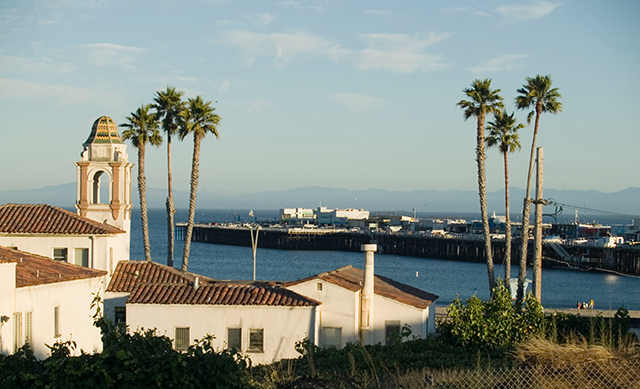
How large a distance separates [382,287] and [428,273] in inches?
2934

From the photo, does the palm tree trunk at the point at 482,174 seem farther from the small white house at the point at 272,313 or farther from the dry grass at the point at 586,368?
the dry grass at the point at 586,368

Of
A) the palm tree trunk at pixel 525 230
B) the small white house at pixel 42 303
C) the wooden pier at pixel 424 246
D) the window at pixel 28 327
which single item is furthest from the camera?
the wooden pier at pixel 424 246

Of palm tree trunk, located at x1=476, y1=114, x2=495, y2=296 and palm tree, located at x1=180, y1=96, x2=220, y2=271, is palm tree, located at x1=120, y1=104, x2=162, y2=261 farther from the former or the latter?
palm tree trunk, located at x1=476, y1=114, x2=495, y2=296

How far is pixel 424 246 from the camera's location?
5433 inches

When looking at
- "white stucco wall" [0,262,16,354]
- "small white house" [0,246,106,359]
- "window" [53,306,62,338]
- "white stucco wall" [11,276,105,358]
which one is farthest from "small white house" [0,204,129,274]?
"white stucco wall" [0,262,16,354]

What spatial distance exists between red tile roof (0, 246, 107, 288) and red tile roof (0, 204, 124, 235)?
4.85 meters

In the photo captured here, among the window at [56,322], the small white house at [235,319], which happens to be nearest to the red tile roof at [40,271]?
the window at [56,322]

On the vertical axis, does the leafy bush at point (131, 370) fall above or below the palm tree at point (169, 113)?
below

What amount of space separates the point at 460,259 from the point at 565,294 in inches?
1928

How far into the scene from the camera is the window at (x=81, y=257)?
94.5 feet

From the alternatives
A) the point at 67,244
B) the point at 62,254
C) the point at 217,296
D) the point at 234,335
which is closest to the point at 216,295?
→ the point at 217,296

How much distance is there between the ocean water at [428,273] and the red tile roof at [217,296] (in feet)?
120

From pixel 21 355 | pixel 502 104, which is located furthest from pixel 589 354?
pixel 502 104

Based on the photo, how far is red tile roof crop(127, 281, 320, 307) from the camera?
25281mm
